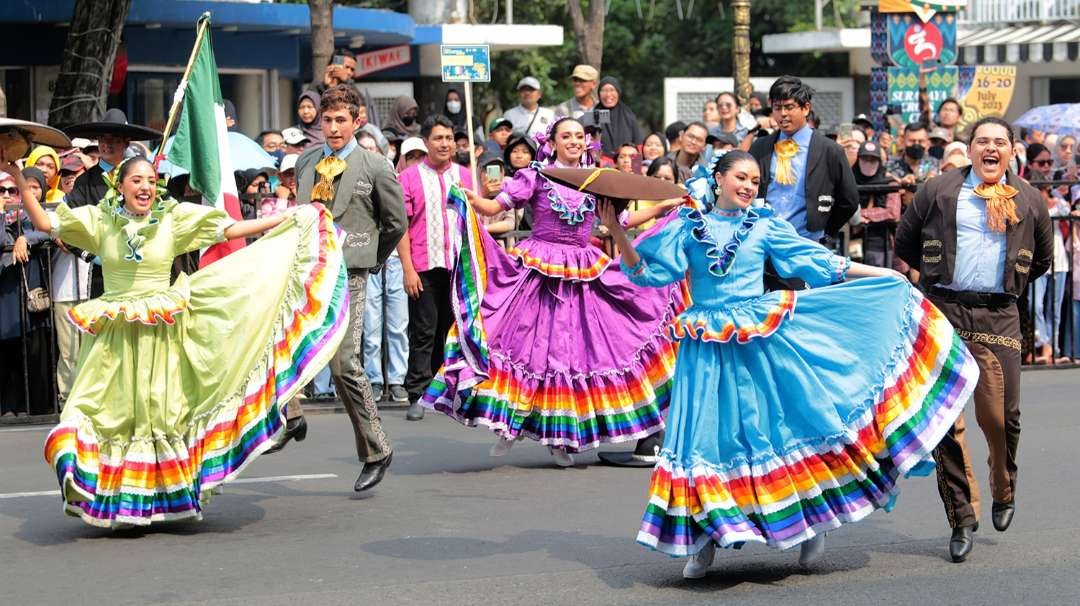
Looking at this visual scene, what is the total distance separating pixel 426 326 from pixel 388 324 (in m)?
0.33

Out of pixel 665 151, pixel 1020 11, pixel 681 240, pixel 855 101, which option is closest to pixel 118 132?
pixel 681 240

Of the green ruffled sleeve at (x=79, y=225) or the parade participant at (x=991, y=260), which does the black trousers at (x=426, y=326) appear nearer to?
the green ruffled sleeve at (x=79, y=225)

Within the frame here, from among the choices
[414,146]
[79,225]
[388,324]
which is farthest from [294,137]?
[79,225]

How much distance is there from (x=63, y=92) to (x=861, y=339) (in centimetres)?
1156

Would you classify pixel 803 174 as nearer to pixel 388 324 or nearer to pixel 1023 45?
pixel 388 324

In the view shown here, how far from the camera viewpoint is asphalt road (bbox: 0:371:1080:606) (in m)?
7.30

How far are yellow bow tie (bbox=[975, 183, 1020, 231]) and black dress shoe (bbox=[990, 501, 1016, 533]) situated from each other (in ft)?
4.18

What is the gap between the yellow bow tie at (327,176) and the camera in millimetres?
9852

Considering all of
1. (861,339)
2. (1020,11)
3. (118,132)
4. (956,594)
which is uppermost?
(1020,11)

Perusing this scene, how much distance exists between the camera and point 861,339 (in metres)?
7.43

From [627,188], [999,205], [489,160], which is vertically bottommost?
[999,205]

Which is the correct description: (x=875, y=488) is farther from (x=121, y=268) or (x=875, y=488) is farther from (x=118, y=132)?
(x=118, y=132)

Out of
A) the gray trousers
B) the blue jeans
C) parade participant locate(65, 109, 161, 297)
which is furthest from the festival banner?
the gray trousers

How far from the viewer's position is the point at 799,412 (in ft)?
23.9
